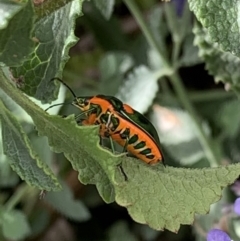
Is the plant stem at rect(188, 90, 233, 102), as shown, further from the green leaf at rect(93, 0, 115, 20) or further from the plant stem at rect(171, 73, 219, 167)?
the green leaf at rect(93, 0, 115, 20)

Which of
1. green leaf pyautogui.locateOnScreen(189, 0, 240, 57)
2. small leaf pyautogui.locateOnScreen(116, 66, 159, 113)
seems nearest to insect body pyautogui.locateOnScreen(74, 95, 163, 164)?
green leaf pyautogui.locateOnScreen(189, 0, 240, 57)

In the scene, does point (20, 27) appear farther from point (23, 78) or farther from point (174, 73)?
point (174, 73)

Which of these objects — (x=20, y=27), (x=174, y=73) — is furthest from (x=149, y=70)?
(x=20, y=27)

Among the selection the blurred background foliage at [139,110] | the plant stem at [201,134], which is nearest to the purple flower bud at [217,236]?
the blurred background foliage at [139,110]

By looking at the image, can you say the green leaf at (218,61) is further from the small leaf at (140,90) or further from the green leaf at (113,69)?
the green leaf at (113,69)

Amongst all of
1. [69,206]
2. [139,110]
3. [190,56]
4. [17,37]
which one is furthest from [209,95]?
[17,37]

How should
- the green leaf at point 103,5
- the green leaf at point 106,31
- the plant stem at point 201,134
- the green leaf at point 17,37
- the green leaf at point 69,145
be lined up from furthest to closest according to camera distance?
1. the green leaf at point 106,31
2. the plant stem at point 201,134
3. the green leaf at point 103,5
4. the green leaf at point 69,145
5. the green leaf at point 17,37

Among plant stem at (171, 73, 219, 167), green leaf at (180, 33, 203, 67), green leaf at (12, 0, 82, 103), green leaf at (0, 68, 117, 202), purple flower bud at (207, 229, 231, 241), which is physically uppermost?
green leaf at (12, 0, 82, 103)
